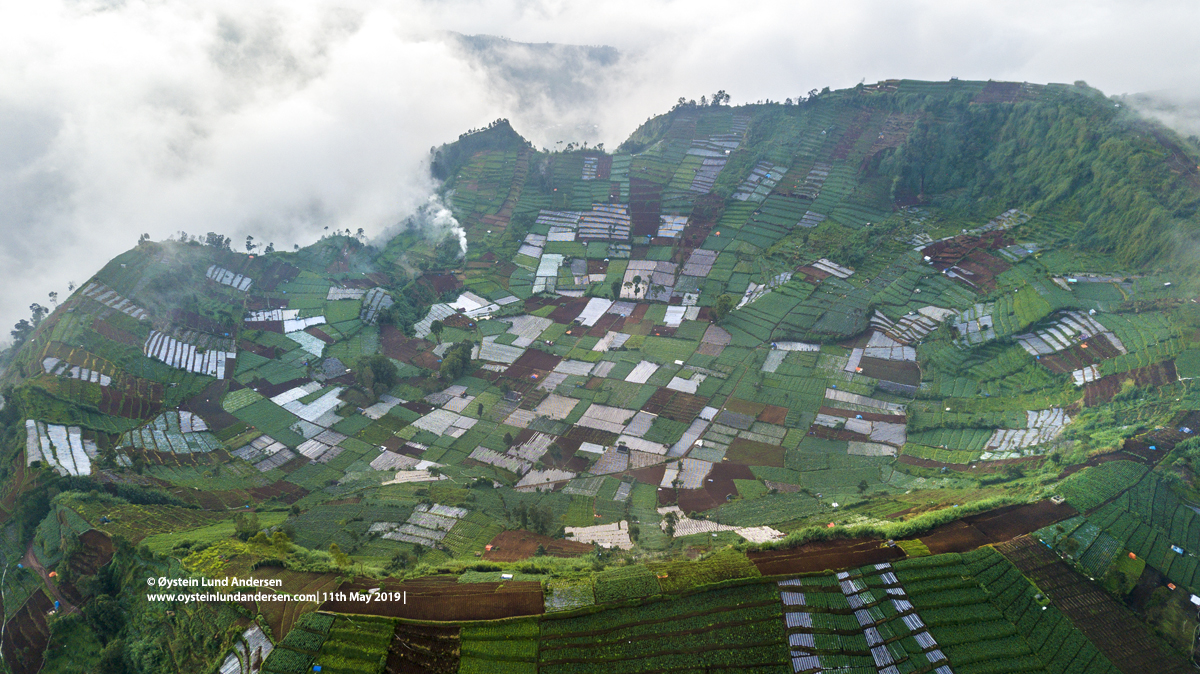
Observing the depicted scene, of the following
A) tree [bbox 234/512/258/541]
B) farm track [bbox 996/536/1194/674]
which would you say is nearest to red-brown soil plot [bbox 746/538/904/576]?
farm track [bbox 996/536/1194/674]

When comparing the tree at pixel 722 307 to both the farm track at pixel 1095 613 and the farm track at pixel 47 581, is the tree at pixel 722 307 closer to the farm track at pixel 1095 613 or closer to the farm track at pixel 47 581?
the farm track at pixel 1095 613

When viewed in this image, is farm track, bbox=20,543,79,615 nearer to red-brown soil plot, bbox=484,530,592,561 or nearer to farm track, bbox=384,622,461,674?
farm track, bbox=384,622,461,674

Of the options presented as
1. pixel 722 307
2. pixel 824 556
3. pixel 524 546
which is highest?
pixel 722 307

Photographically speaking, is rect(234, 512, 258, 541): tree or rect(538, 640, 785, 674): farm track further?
rect(234, 512, 258, 541): tree

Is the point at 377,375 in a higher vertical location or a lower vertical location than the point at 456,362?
lower

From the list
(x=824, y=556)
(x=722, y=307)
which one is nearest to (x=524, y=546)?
(x=824, y=556)

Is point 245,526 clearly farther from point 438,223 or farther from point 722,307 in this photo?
point 438,223

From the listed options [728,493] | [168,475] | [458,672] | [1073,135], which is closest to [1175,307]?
[1073,135]
